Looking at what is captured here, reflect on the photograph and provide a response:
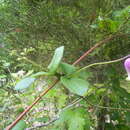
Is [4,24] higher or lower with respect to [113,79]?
higher

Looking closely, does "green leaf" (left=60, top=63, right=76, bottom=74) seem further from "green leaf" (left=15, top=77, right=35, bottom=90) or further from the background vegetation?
the background vegetation

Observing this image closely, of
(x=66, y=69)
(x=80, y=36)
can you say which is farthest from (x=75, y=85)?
(x=80, y=36)

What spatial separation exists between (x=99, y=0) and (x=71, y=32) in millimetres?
174

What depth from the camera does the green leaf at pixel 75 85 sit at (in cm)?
49

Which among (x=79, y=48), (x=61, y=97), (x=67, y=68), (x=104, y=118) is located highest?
(x=67, y=68)

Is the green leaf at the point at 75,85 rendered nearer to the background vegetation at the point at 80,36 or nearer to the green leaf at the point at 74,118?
the green leaf at the point at 74,118

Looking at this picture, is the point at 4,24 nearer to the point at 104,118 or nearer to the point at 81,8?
the point at 81,8

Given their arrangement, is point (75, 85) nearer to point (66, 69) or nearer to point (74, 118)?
point (66, 69)

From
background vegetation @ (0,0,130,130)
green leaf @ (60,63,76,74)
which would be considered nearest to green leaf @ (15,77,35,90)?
green leaf @ (60,63,76,74)

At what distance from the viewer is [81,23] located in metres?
0.97

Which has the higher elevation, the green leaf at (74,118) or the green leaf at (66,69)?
the green leaf at (66,69)

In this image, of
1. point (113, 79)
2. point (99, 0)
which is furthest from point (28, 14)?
point (113, 79)

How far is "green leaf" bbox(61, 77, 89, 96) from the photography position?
49 centimetres

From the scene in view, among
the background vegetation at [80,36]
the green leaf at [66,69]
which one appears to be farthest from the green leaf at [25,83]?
the background vegetation at [80,36]
